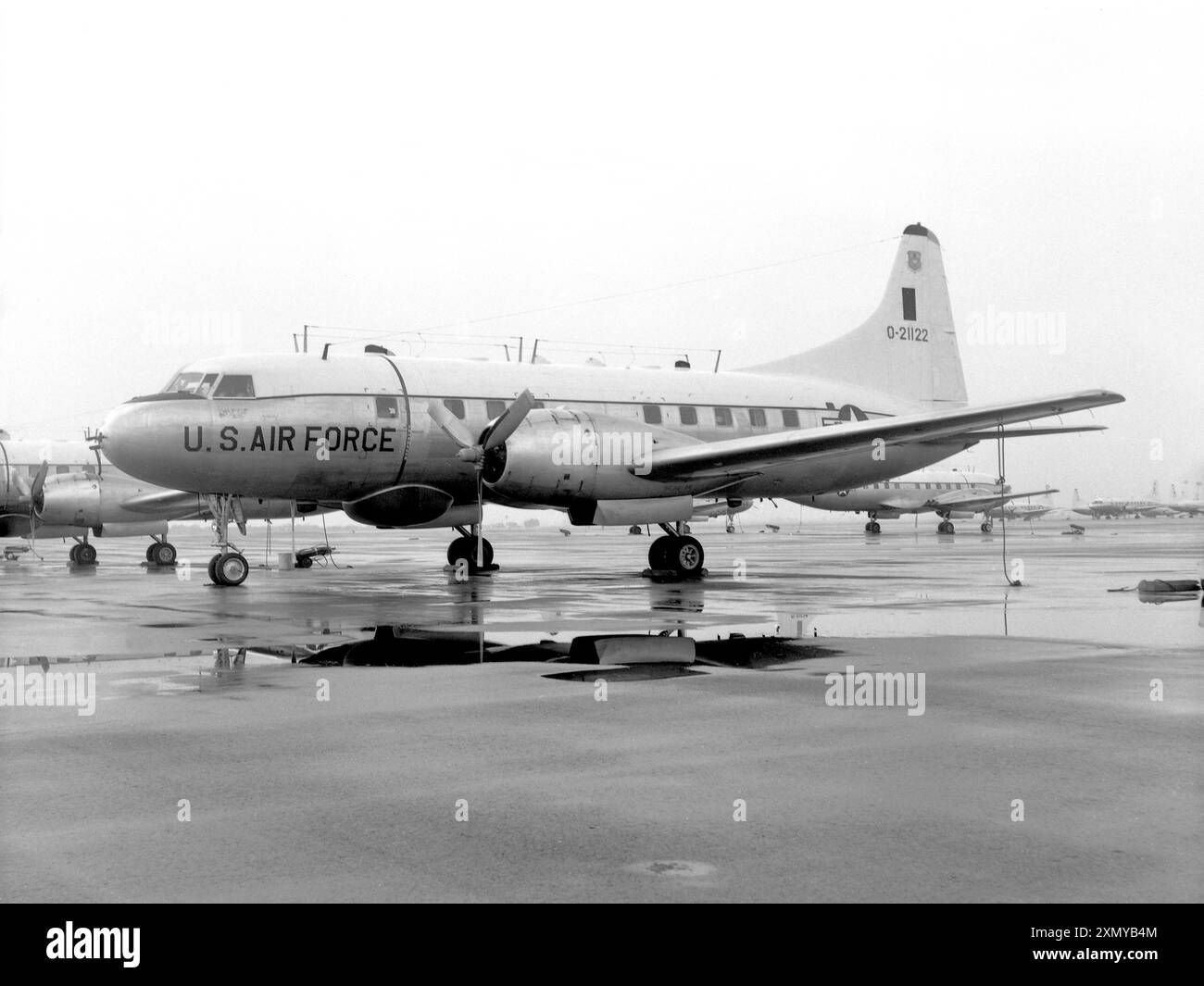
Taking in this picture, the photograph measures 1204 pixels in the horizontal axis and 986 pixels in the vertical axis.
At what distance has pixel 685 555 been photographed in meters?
25.2

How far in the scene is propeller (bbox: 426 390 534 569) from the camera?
21.8 metres

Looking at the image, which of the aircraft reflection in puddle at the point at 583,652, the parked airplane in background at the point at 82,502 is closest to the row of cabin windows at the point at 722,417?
the parked airplane in background at the point at 82,502

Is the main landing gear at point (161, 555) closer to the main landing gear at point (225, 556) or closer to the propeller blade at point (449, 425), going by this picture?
the main landing gear at point (225, 556)

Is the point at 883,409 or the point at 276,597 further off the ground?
the point at 883,409

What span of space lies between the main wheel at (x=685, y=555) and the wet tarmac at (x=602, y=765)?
10.7 metres

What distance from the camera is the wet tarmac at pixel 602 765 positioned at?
15.0 feet

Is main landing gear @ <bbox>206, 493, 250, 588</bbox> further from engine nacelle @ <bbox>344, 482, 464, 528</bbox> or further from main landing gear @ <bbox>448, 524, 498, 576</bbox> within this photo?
main landing gear @ <bbox>448, 524, 498, 576</bbox>

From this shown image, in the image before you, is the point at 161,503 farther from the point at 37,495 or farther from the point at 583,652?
the point at 583,652

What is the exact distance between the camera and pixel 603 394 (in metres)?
26.0
